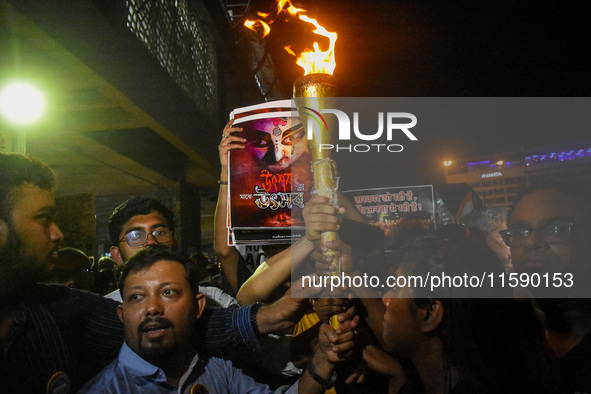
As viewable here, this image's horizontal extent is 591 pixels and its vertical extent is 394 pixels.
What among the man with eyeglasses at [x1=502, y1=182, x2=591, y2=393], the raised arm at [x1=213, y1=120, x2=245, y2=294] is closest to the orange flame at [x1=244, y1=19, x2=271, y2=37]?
the raised arm at [x1=213, y1=120, x2=245, y2=294]

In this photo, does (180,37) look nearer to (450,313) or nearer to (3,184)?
(3,184)

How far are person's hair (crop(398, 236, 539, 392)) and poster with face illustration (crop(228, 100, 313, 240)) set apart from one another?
0.70m

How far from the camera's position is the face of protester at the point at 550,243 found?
7.54ft

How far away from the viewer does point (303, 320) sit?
7.81ft

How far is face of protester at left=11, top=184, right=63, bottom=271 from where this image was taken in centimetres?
179

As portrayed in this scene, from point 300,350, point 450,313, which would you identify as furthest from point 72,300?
point 450,313

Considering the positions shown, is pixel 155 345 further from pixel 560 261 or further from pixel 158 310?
pixel 560 261

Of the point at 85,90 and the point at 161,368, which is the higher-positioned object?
the point at 85,90

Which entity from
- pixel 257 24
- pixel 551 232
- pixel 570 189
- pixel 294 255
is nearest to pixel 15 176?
pixel 294 255

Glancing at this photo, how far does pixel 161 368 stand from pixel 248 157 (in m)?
1.04

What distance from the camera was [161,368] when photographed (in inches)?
72.0

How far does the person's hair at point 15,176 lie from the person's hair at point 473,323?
5.94ft

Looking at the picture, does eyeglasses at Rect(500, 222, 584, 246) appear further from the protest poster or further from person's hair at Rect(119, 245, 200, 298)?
the protest poster

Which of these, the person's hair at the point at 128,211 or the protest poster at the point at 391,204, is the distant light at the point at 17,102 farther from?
the protest poster at the point at 391,204
